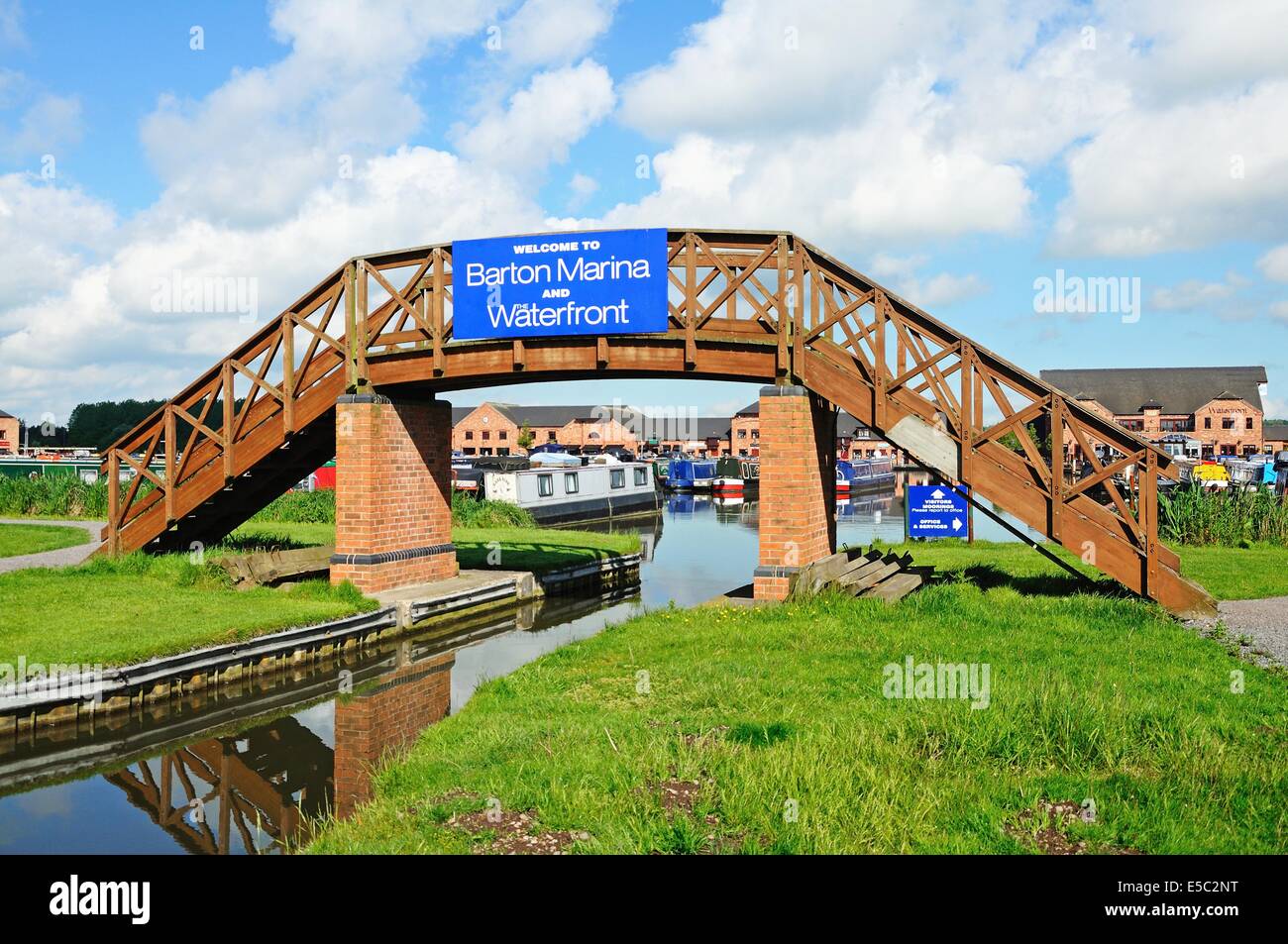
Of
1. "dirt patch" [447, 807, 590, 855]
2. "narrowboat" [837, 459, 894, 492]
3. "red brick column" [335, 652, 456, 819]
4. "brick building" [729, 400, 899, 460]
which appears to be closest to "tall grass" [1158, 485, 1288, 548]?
"red brick column" [335, 652, 456, 819]

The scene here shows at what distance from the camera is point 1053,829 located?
238 inches

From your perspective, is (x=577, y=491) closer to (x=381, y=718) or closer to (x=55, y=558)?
(x=55, y=558)

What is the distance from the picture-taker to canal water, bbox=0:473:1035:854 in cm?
827

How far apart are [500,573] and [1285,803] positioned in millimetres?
16016

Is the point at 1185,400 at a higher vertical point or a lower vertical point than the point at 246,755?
higher

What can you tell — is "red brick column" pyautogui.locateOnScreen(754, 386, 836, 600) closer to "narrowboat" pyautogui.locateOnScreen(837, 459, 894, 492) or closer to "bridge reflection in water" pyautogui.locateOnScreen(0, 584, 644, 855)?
"bridge reflection in water" pyautogui.locateOnScreen(0, 584, 644, 855)

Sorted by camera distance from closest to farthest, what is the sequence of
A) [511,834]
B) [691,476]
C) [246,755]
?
[511,834]
[246,755]
[691,476]

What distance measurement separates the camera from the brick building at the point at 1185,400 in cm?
8319

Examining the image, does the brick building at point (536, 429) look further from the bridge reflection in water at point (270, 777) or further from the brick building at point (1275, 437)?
the bridge reflection in water at point (270, 777)

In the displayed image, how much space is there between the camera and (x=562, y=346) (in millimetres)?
16422

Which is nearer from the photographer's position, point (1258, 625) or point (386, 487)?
point (1258, 625)

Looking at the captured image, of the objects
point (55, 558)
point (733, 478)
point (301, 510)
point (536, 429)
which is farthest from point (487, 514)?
point (536, 429)

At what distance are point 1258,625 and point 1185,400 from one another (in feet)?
275

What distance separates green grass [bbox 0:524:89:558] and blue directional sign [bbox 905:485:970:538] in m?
22.0
